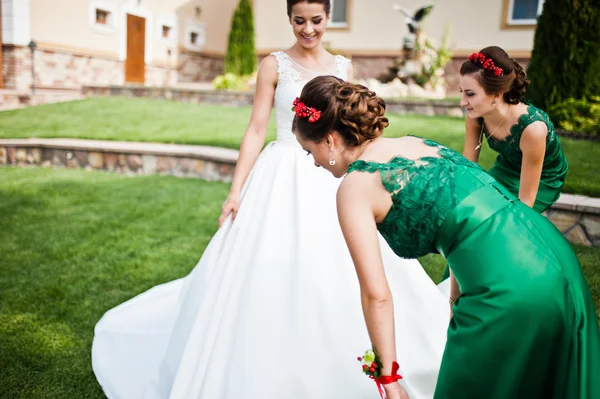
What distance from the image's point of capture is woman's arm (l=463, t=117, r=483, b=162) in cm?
341

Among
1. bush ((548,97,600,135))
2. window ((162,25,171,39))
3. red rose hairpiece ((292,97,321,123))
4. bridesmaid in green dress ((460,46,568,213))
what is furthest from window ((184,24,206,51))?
red rose hairpiece ((292,97,321,123))

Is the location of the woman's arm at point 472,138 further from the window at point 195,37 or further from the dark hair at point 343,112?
the window at point 195,37

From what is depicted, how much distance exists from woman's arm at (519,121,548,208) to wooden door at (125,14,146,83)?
17318mm

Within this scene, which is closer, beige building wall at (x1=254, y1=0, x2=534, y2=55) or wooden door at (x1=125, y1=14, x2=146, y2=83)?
beige building wall at (x1=254, y1=0, x2=534, y2=55)

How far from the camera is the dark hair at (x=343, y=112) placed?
178 centimetres

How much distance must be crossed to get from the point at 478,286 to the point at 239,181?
1.77 metres

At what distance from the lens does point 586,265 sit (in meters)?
4.55

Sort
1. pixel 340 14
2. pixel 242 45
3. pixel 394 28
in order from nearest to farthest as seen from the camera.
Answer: pixel 242 45 → pixel 394 28 → pixel 340 14

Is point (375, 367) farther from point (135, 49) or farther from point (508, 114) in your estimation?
point (135, 49)

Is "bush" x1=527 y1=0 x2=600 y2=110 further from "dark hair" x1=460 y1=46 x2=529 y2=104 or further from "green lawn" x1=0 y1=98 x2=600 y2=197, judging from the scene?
"dark hair" x1=460 y1=46 x2=529 y2=104

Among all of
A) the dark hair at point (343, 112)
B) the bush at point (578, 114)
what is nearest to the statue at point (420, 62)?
the bush at point (578, 114)

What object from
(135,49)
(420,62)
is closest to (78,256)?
(420,62)

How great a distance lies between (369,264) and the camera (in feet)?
5.33

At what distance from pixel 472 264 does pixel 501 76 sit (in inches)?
65.3
